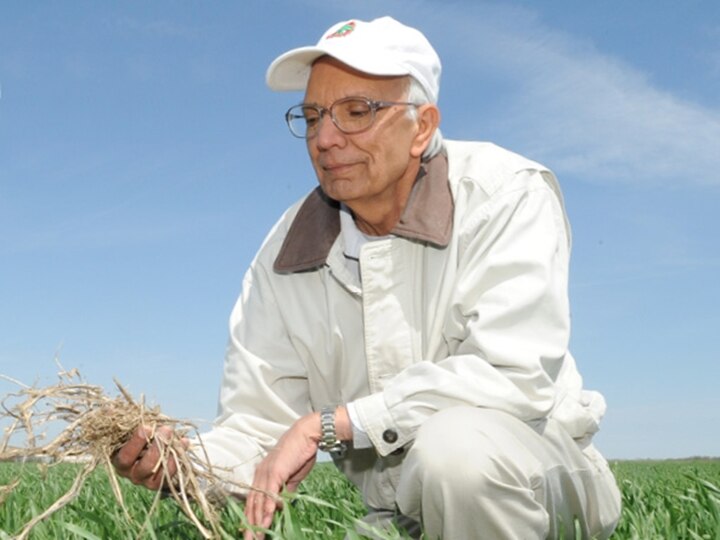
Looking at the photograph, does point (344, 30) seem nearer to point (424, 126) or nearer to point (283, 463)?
point (424, 126)

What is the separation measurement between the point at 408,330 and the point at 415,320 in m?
0.04

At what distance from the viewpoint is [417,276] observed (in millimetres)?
Answer: 3463

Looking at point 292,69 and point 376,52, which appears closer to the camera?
point 376,52

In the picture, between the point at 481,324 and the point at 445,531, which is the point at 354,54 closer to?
the point at 481,324

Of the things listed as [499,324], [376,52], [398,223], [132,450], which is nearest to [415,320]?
[398,223]

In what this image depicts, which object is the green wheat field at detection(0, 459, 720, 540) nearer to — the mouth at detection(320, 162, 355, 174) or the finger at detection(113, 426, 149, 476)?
the finger at detection(113, 426, 149, 476)

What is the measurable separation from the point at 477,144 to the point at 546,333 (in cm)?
85

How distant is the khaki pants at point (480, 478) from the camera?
8.93 feet

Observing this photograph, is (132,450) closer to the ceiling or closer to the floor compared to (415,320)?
closer to the floor

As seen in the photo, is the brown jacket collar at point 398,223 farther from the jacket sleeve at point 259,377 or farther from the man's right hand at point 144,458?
the man's right hand at point 144,458

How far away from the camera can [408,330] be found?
3.43 metres

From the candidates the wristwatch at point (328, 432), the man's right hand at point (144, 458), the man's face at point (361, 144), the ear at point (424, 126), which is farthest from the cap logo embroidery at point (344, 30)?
the man's right hand at point (144, 458)

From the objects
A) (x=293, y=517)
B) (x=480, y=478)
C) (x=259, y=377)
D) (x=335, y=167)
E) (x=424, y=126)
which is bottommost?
(x=293, y=517)

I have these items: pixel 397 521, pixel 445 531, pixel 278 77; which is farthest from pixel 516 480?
pixel 278 77
